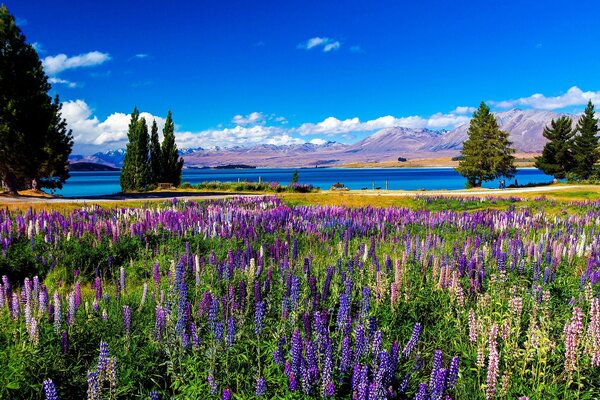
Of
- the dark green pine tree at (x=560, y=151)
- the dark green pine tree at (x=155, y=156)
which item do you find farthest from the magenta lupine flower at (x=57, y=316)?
the dark green pine tree at (x=560, y=151)

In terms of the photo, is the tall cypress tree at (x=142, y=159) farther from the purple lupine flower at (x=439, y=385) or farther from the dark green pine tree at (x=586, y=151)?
the dark green pine tree at (x=586, y=151)

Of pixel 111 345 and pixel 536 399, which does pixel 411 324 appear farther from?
pixel 111 345

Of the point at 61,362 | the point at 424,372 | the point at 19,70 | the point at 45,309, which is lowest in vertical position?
the point at 424,372

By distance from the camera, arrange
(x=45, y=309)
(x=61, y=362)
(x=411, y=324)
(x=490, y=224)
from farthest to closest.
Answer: (x=490, y=224) < (x=411, y=324) < (x=45, y=309) < (x=61, y=362)

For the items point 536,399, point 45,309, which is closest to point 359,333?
point 536,399

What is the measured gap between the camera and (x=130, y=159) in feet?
182

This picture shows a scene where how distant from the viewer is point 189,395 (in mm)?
4109

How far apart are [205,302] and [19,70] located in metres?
36.3

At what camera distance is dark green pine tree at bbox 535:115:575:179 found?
6981 centimetres

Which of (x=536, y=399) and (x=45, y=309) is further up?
(x=45, y=309)

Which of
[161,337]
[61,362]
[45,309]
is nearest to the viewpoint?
[61,362]

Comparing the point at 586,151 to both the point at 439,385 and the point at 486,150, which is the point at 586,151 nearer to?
the point at 486,150

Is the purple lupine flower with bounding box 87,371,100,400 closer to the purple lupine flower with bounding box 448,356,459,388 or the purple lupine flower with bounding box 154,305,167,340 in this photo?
the purple lupine flower with bounding box 154,305,167,340

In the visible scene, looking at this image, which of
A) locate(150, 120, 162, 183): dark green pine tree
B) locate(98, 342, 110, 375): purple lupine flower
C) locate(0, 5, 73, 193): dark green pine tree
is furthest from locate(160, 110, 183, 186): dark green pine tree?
locate(98, 342, 110, 375): purple lupine flower
